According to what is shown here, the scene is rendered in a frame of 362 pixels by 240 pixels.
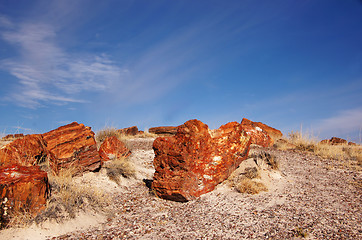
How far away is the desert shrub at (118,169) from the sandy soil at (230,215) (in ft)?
0.54

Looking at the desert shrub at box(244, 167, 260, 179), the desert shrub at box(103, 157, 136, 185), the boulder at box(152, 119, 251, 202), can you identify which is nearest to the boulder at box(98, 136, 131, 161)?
the desert shrub at box(103, 157, 136, 185)

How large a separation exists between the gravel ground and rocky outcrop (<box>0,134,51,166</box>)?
207 cm

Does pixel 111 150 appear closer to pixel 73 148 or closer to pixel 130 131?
pixel 73 148

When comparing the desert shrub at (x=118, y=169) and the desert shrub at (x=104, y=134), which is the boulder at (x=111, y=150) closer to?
the desert shrub at (x=118, y=169)

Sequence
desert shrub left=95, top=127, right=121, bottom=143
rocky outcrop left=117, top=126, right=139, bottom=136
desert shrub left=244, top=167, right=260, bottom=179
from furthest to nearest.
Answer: rocky outcrop left=117, top=126, right=139, bottom=136
desert shrub left=95, top=127, right=121, bottom=143
desert shrub left=244, top=167, right=260, bottom=179

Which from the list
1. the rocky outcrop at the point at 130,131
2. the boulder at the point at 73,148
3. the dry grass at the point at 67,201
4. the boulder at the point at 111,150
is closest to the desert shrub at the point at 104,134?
the rocky outcrop at the point at 130,131

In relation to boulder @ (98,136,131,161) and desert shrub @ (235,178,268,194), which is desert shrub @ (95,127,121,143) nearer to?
boulder @ (98,136,131,161)

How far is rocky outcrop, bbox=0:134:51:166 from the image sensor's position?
6.09 m

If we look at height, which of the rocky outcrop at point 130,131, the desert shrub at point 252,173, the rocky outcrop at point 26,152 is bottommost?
the desert shrub at point 252,173

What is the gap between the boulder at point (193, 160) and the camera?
223 inches

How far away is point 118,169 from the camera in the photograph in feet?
24.4

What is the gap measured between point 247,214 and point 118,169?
4031mm

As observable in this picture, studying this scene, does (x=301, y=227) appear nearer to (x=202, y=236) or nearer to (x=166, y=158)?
(x=202, y=236)

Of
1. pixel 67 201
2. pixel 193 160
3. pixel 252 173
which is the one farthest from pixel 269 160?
pixel 67 201
